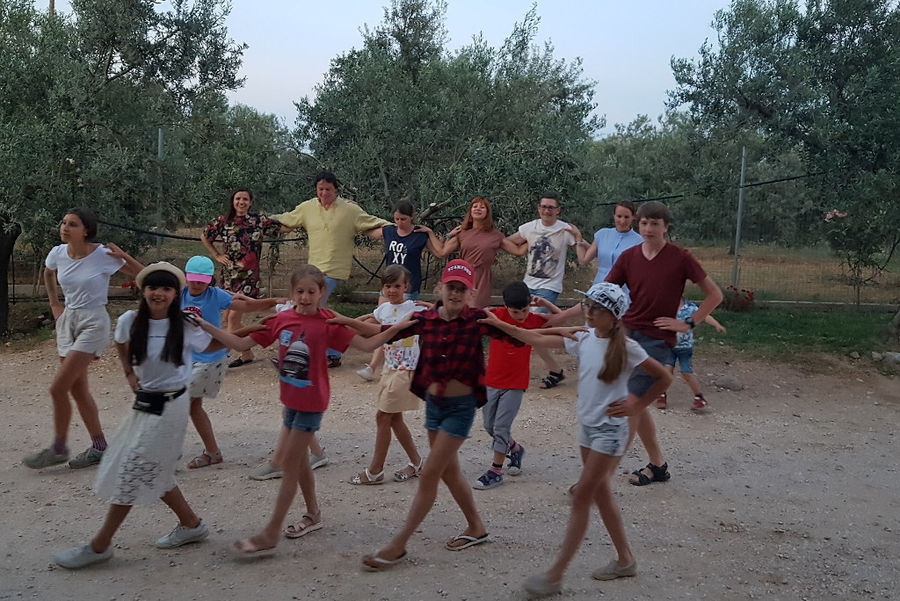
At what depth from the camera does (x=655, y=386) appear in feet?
13.6

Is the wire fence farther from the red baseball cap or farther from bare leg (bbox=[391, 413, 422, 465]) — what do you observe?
the red baseball cap

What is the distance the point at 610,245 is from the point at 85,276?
14.6ft

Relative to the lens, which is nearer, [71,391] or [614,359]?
[614,359]

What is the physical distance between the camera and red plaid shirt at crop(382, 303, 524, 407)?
4.17 meters

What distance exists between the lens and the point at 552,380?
8195mm

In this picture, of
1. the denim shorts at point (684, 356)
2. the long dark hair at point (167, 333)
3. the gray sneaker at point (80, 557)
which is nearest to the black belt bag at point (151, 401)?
the long dark hair at point (167, 333)

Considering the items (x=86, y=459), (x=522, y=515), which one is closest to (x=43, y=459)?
(x=86, y=459)

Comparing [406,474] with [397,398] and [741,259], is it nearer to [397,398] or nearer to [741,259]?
[397,398]

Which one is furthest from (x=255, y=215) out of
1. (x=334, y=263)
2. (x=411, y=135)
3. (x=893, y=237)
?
(x=893, y=237)

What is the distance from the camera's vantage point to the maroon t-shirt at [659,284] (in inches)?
198

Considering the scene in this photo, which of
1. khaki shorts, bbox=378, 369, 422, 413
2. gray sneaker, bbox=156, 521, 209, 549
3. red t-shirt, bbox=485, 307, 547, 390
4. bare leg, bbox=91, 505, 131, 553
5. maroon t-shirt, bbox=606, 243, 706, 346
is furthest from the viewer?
red t-shirt, bbox=485, 307, 547, 390

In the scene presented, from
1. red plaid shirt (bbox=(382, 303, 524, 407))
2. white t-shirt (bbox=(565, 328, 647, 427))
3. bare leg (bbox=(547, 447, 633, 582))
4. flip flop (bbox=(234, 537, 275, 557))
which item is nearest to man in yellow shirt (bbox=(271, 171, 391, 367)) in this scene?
red plaid shirt (bbox=(382, 303, 524, 407))

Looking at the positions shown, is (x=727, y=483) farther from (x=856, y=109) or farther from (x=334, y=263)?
(x=856, y=109)

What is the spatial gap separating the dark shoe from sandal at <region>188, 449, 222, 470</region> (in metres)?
2.15
